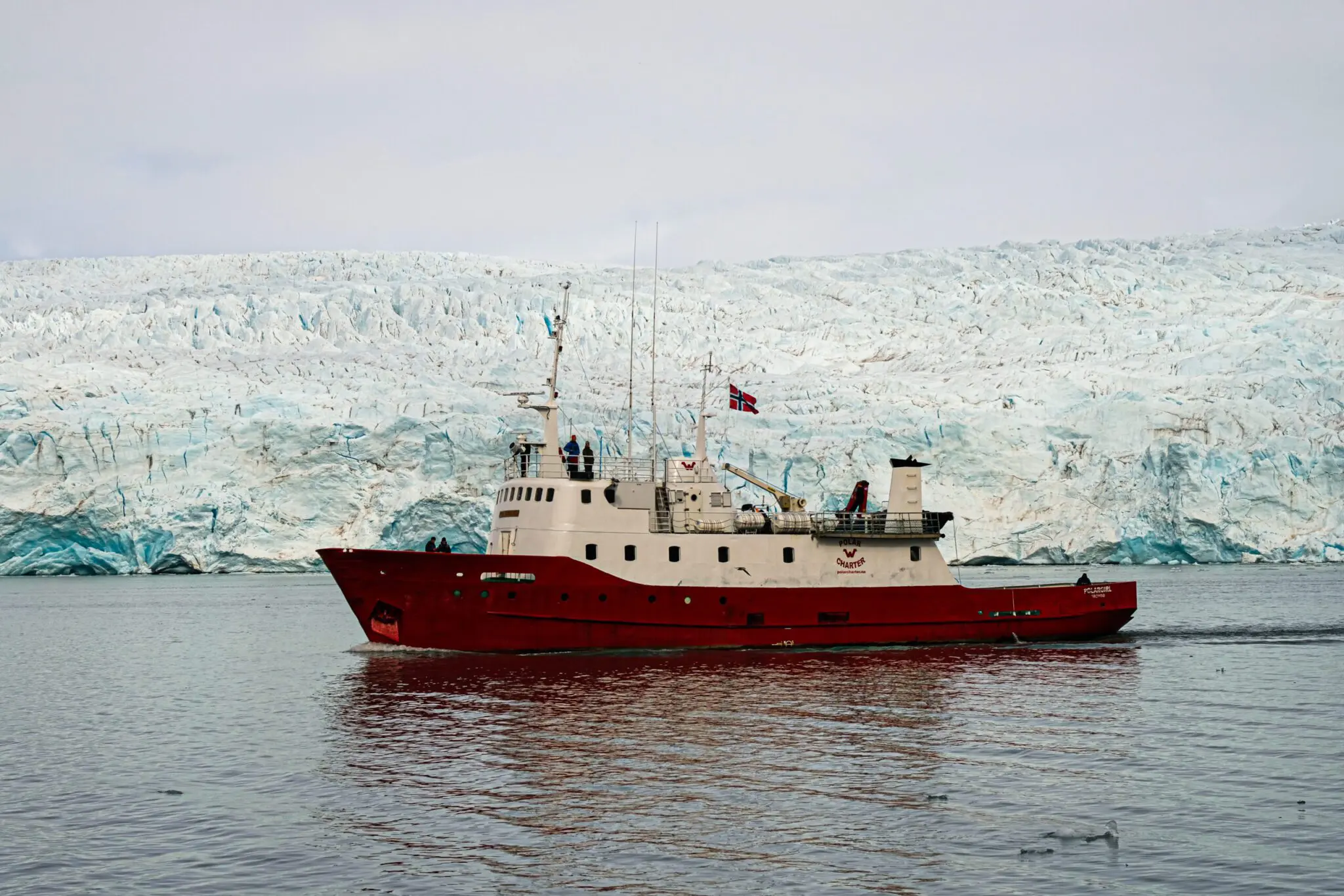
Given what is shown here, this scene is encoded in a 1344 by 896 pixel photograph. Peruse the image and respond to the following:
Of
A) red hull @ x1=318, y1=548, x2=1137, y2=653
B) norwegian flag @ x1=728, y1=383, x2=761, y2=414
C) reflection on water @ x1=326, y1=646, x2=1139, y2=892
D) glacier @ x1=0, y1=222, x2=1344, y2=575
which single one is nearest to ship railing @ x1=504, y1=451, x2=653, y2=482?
red hull @ x1=318, y1=548, x2=1137, y2=653

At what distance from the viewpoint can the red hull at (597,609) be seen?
27.0 m

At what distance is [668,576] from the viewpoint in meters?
28.3

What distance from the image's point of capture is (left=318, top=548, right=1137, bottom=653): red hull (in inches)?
1064

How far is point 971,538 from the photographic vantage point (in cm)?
5850

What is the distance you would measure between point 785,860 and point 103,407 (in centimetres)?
5441

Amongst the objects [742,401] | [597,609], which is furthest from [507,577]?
[742,401]

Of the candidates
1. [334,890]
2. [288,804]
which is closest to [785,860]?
[334,890]

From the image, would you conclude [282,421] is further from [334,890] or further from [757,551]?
[334,890]

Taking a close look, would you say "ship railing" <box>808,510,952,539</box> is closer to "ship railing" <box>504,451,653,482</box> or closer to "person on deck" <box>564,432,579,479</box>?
"ship railing" <box>504,451,653,482</box>

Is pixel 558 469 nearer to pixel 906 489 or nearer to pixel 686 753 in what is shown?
pixel 906 489

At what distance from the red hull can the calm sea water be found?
556 millimetres

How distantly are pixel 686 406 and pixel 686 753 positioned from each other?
47.1 meters

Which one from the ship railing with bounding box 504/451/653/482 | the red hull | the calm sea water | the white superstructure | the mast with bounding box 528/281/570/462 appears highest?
the mast with bounding box 528/281/570/462

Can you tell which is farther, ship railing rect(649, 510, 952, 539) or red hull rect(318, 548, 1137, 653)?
ship railing rect(649, 510, 952, 539)
